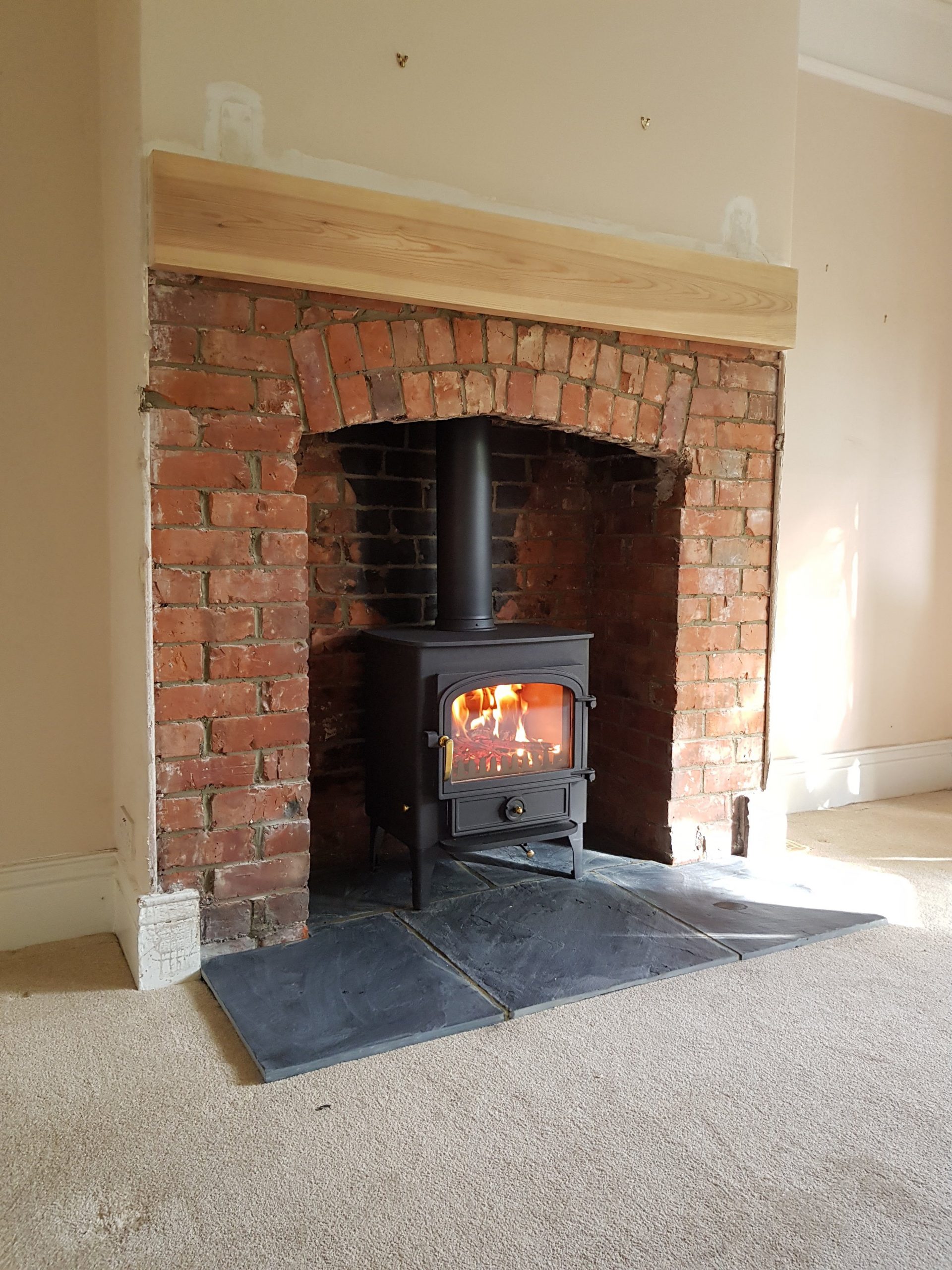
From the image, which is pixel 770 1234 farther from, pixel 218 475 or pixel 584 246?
pixel 584 246

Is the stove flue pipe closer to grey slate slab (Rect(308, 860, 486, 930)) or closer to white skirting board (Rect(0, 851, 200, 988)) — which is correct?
grey slate slab (Rect(308, 860, 486, 930))

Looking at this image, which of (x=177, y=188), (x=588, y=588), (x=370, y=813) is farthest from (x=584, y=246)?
(x=370, y=813)

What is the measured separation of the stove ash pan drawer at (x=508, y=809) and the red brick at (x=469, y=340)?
45.9 inches

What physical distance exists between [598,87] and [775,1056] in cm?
242

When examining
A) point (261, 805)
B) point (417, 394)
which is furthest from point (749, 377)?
point (261, 805)

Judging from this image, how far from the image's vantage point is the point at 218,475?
2213mm

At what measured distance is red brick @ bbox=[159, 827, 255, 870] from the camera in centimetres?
223

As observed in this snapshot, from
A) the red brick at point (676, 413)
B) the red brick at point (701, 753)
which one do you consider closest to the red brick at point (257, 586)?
the red brick at point (676, 413)

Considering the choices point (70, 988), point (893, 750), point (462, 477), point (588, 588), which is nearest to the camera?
point (70, 988)

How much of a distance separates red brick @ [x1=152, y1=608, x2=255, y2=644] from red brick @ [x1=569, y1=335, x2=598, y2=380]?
3.68 ft

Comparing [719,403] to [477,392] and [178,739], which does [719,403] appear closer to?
[477,392]

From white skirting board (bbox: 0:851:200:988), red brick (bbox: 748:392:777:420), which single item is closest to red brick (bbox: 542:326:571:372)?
red brick (bbox: 748:392:777:420)

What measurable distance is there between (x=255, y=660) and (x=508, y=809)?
0.82m

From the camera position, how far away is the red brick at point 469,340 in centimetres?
245
